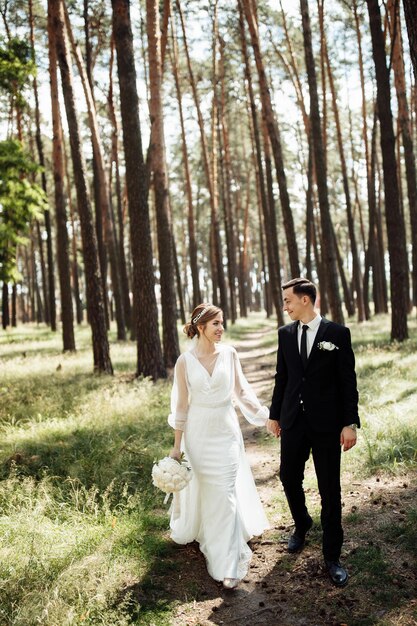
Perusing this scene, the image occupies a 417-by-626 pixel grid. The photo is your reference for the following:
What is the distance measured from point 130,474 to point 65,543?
192 centimetres

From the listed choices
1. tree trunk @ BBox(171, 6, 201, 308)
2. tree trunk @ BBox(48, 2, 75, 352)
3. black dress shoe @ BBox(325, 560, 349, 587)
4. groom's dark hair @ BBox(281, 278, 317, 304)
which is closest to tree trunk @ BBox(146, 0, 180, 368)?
tree trunk @ BBox(48, 2, 75, 352)

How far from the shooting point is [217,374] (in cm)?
503

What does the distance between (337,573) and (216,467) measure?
1.29 metres

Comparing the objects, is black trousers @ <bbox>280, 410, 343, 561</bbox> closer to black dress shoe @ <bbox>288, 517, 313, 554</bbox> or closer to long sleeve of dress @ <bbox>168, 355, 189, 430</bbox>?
black dress shoe @ <bbox>288, 517, 313, 554</bbox>

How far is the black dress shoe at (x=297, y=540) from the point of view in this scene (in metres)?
5.07

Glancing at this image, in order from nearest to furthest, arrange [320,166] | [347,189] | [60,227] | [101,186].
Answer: [320,166]
[60,227]
[101,186]
[347,189]

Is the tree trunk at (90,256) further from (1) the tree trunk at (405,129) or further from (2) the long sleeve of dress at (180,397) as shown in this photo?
(1) the tree trunk at (405,129)

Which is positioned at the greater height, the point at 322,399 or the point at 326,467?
the point at 322,399

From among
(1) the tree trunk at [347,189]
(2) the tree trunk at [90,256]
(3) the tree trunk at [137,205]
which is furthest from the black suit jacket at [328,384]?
(1) the tree trunk at [347,189]

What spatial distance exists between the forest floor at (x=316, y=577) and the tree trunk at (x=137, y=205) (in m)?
6.43

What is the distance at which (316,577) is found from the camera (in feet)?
15.1

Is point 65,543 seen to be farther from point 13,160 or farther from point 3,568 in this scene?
point 13,160

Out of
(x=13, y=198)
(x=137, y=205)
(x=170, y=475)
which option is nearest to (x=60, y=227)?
(x=137, y=205)

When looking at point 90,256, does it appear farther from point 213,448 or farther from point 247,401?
point 213,448
